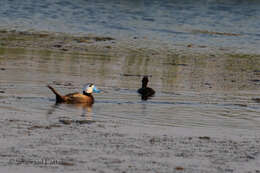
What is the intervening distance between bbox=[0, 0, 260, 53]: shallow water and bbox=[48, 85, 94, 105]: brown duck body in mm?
10950

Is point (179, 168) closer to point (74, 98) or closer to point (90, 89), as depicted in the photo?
point (74, 98)

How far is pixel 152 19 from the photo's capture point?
31.4m

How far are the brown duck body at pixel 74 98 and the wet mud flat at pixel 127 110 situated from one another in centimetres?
25

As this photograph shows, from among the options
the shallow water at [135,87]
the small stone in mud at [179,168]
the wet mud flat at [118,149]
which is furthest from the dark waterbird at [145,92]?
the small stone in mud at [179,168]

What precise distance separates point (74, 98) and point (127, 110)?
1.28 metres

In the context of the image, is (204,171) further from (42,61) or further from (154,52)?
(154,52)

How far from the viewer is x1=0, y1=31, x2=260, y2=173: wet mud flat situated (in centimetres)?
902

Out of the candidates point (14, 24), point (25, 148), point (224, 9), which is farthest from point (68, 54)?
point (224, 9)

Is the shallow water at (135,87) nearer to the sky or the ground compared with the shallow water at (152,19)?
nearer to the ground

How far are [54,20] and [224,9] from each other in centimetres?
953

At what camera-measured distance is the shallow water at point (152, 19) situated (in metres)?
26.6

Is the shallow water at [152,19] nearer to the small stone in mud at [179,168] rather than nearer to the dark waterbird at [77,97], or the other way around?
the dark waterbird at [77,97]

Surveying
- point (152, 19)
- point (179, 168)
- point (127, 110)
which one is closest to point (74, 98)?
point (127, 110)

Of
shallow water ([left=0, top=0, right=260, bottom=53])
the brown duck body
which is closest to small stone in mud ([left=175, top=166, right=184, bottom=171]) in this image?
the brown duck body
